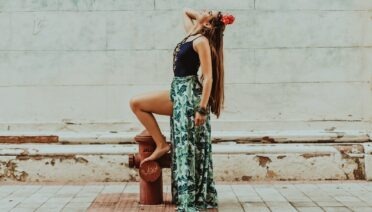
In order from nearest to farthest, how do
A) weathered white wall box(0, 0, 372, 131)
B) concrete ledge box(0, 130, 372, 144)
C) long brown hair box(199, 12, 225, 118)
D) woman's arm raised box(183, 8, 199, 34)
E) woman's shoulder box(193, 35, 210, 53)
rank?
woman's shoulder box(193, 35, 210, 53)
long brown hair box(199, 12, 225, 118)
woman's arm raised box(183, 8, 199, 34)
concrete ledge box(0, 130, 372, 144)
weathered white wall box(0, 0, 372, 131)

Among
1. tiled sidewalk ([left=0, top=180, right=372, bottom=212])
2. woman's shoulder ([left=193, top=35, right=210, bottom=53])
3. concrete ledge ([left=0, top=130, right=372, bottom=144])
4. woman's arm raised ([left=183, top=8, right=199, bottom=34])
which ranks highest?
woman's arm raised ([left=183, top=8, right=199, bottom=34])

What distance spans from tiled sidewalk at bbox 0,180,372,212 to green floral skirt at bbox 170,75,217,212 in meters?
0.25

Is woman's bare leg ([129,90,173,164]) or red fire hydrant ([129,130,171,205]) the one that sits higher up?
woman's bare leg ([129,90,173,164])

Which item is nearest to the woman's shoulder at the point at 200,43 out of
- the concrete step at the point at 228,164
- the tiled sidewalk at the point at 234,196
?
the tiled sidewalk at the point at 234,196

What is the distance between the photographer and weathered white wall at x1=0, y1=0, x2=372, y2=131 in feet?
25.5

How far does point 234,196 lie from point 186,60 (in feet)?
5.60

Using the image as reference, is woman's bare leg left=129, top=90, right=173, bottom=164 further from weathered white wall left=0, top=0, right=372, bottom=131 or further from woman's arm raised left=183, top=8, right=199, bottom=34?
weathered white wall left=0, top=0, right=372, bottom=131

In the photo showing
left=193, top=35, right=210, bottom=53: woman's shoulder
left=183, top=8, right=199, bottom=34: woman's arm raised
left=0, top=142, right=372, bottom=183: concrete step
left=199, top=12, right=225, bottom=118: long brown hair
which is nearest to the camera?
left=193, top=35, right=210, bottom=53: woman's shoulder

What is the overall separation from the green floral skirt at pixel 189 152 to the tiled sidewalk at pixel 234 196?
0.82 feet

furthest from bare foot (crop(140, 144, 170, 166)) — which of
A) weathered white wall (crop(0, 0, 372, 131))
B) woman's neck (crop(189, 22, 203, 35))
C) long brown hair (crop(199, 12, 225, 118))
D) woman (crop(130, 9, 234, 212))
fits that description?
weathered white wall (crop(0, 0, 372, 131))

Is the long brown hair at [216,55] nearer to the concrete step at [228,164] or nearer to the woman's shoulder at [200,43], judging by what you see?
the woman's shoulder at [200,43]

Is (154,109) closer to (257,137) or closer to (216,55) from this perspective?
(216,55)

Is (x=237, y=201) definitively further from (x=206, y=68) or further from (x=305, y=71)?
(x=305, y=71)

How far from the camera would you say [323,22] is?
7.83 metres
